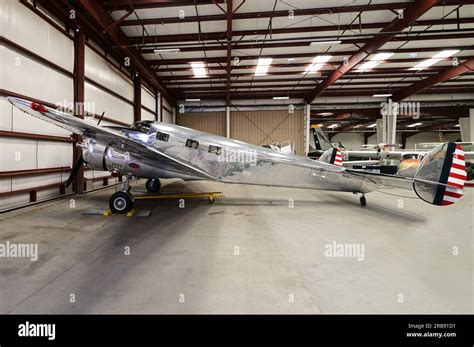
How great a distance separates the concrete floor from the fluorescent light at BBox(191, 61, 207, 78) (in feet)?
34.4

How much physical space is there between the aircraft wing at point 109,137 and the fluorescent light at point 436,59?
14444mm

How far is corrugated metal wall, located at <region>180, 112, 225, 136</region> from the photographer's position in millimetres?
19531

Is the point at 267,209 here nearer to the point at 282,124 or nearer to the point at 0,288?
the point at 0,288

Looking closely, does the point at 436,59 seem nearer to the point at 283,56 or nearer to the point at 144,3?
the point at 283,56

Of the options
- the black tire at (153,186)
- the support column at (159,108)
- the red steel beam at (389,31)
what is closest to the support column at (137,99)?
the support column at (159,108)

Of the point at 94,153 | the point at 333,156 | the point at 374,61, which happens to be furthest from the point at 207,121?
the point at 94,153

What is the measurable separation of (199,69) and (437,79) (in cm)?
1529

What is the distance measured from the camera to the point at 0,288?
2299 millimetres

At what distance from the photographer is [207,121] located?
19.6m

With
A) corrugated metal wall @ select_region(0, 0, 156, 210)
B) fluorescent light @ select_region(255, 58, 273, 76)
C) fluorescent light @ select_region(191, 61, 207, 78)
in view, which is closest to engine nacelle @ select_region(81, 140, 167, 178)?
corrugated metal wall @ select_region(0, 0, 156, 210)

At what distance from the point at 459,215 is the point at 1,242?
935cm

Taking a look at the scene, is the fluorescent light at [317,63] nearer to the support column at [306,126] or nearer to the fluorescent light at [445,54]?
the support column at [306,126]

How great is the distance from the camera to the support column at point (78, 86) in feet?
25.2

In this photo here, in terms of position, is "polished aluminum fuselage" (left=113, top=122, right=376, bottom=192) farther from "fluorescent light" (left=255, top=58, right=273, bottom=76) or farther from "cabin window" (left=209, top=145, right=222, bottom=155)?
"fluorescent light" (left=255, top=58, right=273, bottom=76)
